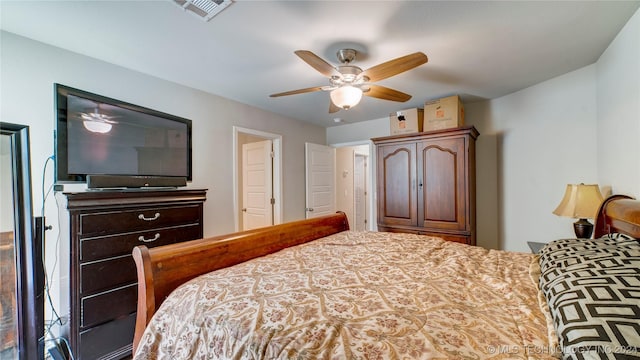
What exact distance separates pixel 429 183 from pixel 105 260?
10.4 feet

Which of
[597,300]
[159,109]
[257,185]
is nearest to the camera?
[597,300]

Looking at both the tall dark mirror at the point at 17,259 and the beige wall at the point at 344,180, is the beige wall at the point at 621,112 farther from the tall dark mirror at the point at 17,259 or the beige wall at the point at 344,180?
the tall dark mirror at the point at 17,259

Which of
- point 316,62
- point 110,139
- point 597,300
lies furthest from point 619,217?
point 110,139

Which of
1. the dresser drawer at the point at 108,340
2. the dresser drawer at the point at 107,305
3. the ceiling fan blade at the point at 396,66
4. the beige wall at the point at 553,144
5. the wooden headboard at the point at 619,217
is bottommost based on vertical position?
the dresser drawer at the point at 108,340

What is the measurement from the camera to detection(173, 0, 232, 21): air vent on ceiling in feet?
4.75

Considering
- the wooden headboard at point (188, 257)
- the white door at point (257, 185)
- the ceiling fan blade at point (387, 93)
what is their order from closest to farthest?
the wooden headboard at point (188, 257) < the ceiling fan blade at point (387, 93) < the white door at point (257, 185)

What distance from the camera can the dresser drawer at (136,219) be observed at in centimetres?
172

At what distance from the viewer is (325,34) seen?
1743mm

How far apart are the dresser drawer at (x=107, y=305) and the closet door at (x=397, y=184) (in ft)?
Result: 9.11

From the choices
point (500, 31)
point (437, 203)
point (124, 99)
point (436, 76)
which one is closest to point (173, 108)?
point (124, 99)

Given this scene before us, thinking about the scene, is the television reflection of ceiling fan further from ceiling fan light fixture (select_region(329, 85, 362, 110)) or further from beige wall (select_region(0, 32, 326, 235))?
ceiling fan light fixture (select_region(329, 85, 362, 110))

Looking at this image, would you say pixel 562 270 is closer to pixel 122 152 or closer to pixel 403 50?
pixel 403 50

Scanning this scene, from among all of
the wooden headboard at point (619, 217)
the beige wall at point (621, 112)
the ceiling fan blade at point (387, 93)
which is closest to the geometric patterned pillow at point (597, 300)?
the wooden headboard at point (619, 217)

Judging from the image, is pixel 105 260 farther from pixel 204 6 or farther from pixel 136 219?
pixel 204 6
